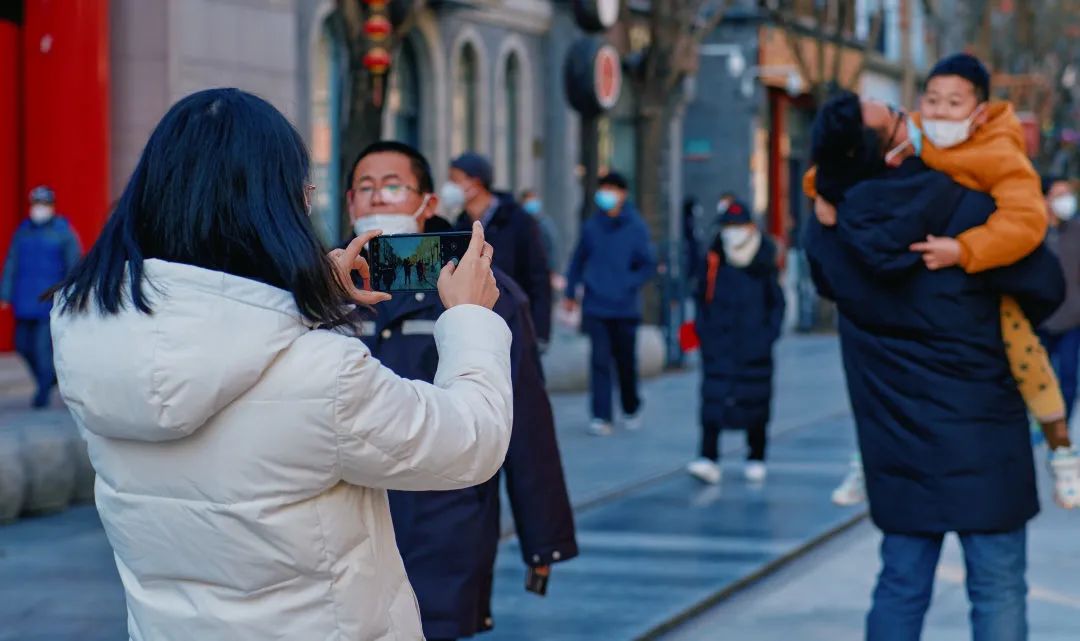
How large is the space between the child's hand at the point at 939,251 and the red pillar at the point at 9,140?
13636mm

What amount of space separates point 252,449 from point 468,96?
2567cm

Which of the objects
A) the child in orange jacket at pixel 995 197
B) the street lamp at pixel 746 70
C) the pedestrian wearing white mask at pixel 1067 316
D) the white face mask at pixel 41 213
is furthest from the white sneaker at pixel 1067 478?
the street lamp at pixel 746 70

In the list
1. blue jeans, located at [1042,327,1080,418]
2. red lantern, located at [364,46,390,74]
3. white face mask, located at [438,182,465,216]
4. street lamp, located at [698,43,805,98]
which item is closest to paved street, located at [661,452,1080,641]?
white face mask, located at [438,182,465,216]

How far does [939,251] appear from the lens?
5.30 m

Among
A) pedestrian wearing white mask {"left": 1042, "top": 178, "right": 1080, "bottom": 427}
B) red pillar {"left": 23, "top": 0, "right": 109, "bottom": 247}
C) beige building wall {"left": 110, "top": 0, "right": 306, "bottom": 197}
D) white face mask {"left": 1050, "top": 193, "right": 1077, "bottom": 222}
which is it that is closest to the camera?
pedestrian wearing white mask {"left": 1042, "top": 178, "right": 1080, "bottom": 427}

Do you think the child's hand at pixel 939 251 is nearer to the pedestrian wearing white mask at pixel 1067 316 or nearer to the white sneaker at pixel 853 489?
the white sneaker at pixel 853 489

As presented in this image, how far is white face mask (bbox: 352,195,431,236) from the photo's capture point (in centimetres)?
552

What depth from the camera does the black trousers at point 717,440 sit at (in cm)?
1170

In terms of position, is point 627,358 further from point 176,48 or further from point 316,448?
point 316,448

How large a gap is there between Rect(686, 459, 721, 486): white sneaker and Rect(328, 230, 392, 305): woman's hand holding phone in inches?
329

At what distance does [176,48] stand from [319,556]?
15.8 metres

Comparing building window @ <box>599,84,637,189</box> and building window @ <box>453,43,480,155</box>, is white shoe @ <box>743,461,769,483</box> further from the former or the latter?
building window @ <box>599,84,637,189</box>

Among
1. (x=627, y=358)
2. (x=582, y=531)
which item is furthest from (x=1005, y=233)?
(x=627, y=358)

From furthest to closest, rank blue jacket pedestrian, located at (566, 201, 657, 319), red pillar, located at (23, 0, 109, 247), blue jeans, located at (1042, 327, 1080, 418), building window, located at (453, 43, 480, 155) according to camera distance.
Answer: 1. building window, located at (453, 43, 480, 155)
2. red pillar, located at (23, 0, 109, 247)
3. blue jacket pedestrian, located at (566, 201, 657, 319)
4. blue jeans, located at (1042, 327, 1080, 418)
